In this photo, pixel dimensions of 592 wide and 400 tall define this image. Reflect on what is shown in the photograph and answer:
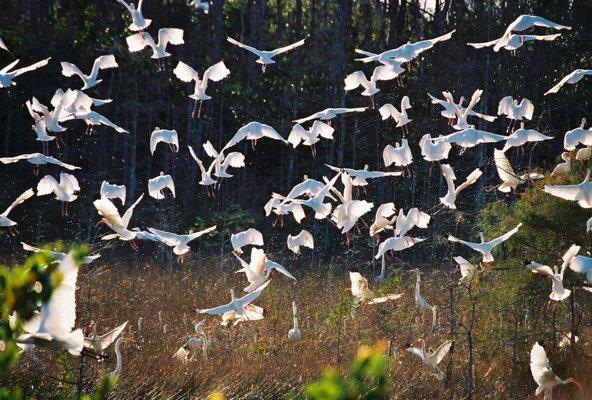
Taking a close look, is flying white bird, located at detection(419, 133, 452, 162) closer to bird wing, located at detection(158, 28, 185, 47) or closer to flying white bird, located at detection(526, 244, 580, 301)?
flying white bird, located at detection(526, 244, 580, 301)

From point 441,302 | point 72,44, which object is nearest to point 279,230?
point 72,44

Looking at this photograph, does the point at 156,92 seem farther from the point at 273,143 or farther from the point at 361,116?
the point at 361,116

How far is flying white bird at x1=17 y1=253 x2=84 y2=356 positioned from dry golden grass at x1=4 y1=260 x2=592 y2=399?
357cm

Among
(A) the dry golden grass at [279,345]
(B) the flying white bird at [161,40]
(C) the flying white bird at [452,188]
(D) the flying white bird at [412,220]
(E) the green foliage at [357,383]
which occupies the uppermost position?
(E) the green foliage at [357,383]

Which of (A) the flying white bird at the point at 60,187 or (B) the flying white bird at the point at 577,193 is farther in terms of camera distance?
(A) the flying white bird at the point at 60,187

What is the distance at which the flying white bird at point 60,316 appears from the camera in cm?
222

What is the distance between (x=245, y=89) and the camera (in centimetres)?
2117

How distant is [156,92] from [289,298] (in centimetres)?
1111

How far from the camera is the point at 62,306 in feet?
7.44

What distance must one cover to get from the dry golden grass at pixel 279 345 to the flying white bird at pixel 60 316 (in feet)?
11.7

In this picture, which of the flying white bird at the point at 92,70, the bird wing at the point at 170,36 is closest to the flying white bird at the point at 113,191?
the flying white bird at the point at 92,70

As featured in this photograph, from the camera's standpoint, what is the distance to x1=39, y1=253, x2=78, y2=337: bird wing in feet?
7.30

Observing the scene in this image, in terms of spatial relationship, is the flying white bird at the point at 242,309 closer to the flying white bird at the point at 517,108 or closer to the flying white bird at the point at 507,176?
the flying white bird at the point at 507,176

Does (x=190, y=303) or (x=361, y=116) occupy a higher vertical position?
(x=190, y=303)
